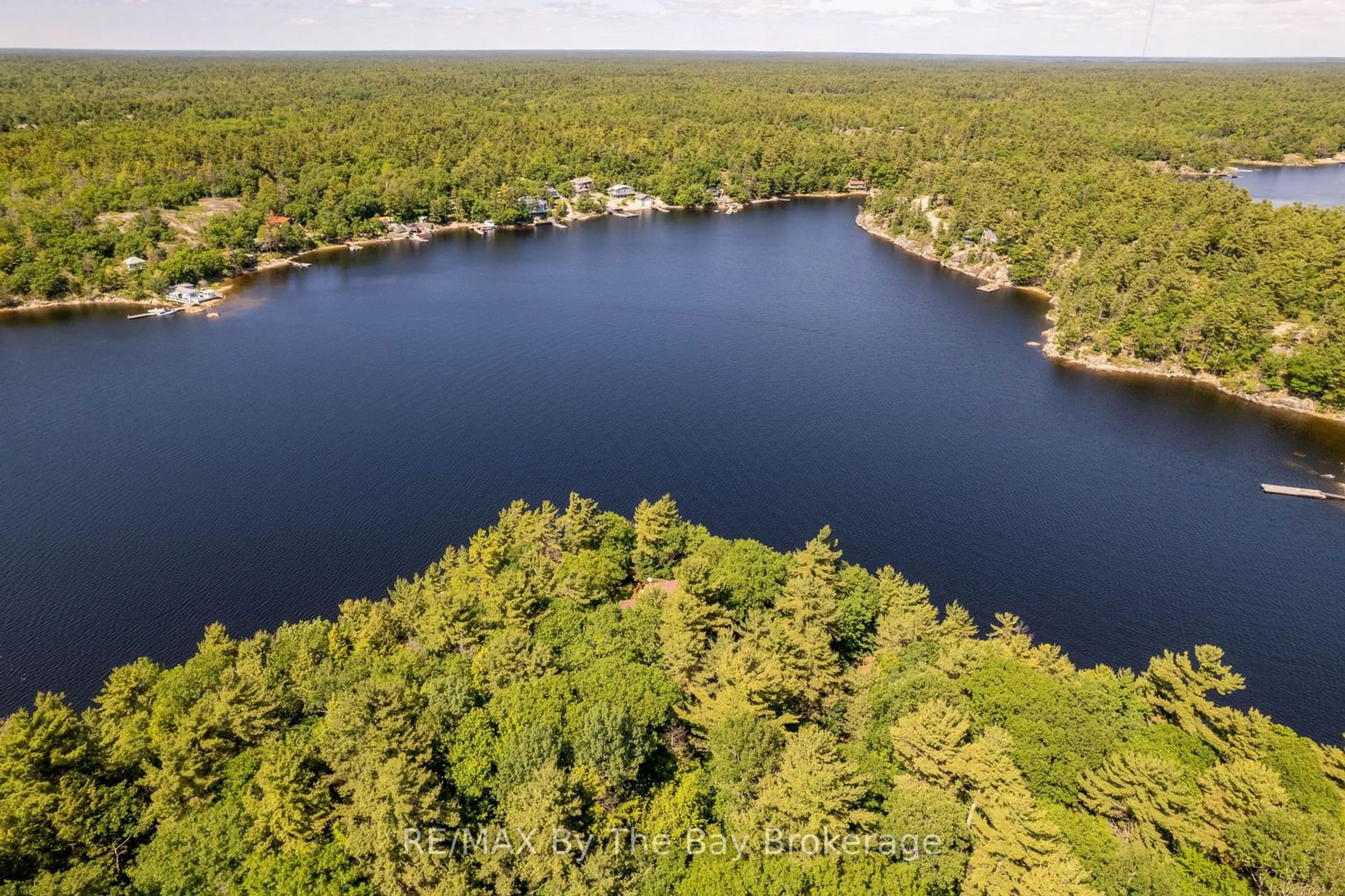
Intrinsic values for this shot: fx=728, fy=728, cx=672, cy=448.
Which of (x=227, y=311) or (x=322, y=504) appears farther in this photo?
(x=227, y=311)

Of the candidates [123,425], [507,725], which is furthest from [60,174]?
[507,725]

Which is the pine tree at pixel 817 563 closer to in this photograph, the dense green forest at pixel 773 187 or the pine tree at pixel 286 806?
the pine tree at pixel 286 806

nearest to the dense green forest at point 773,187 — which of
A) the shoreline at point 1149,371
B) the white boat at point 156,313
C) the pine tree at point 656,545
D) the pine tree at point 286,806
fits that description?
the shoreline at point 1149,371

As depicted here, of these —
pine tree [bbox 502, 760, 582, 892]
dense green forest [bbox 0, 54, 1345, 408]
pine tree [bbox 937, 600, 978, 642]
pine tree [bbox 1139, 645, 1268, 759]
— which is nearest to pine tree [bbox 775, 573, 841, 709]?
pine tree [bbox 937, 600, 978, 642]

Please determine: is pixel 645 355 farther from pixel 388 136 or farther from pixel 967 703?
pixel 388 136

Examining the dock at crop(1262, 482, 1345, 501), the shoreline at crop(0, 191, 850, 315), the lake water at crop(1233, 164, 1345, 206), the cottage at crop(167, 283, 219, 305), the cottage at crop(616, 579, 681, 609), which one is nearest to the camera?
the cottage at crop(616, 579, 681, 609)

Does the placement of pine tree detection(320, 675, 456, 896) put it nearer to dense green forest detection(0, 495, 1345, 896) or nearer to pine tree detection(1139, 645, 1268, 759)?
dense green forest detection(0, 495, 1345, 896)
